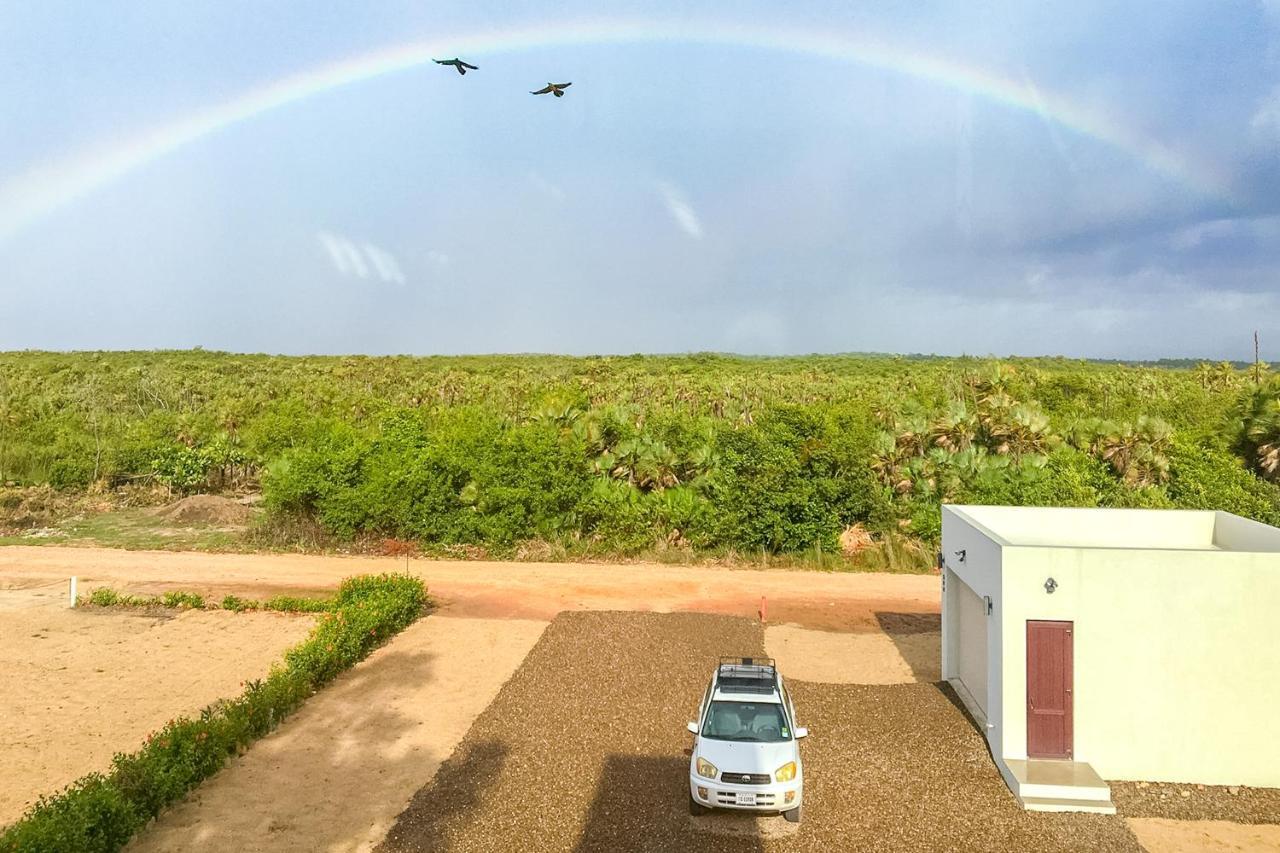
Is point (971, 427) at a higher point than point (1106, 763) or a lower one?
higher

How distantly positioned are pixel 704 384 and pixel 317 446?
118 ft

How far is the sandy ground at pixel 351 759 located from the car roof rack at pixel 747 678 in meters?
4.50

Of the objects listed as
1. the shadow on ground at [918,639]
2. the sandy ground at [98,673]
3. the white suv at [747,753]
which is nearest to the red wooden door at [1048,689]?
the white suv at [747,753]

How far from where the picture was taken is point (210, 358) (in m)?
107

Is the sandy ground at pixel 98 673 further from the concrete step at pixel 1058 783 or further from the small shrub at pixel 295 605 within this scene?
the concrete step at pixel 1058 783

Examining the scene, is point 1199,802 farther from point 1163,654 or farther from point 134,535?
point 134,535

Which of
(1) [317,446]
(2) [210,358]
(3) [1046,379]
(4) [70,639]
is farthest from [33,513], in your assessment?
(2) [210,358]

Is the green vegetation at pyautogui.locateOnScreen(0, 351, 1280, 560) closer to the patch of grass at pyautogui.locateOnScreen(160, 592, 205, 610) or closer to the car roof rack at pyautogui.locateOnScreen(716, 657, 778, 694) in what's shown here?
the patch of grass at pyautogui.locateOnScreen(160, 592, 205, 610)

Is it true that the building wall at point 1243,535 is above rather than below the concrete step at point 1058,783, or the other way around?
above

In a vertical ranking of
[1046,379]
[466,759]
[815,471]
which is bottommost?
[466,759]

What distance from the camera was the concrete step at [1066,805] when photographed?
11.0 m

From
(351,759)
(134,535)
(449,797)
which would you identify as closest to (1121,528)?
(449,797)

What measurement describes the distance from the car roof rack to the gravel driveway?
62.1 inches

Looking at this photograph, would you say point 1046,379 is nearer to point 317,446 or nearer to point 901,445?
point 901,445
